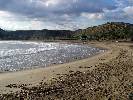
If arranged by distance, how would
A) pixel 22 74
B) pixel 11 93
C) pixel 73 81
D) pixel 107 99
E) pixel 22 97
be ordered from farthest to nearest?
pixel 22 74 → pixel 73 81 → pixel 11 93 → pixel 22 97 → pixel 107 99

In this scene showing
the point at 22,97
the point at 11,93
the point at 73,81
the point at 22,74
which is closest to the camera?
the point at 22,97

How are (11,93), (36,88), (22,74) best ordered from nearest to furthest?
(11,93), (36,88), (22,74)

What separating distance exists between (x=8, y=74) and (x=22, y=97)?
10.5 m

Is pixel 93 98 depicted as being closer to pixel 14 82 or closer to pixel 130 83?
pixel 130 83

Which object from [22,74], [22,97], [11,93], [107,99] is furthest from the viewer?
[22,74]

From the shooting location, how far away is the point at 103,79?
22984 mm

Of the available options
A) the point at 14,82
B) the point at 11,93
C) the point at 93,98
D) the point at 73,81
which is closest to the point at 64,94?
the point at 93,98

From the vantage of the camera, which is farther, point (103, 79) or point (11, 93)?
point (103, 79)

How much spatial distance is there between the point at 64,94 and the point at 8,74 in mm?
11003

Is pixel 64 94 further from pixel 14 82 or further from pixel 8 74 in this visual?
pixel 8 74

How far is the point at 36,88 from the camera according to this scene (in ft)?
67.7

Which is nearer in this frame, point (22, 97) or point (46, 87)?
point (22, 97)

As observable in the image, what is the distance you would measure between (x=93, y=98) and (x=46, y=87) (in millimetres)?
4875

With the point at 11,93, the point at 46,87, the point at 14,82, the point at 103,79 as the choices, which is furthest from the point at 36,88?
the point at 103,79
